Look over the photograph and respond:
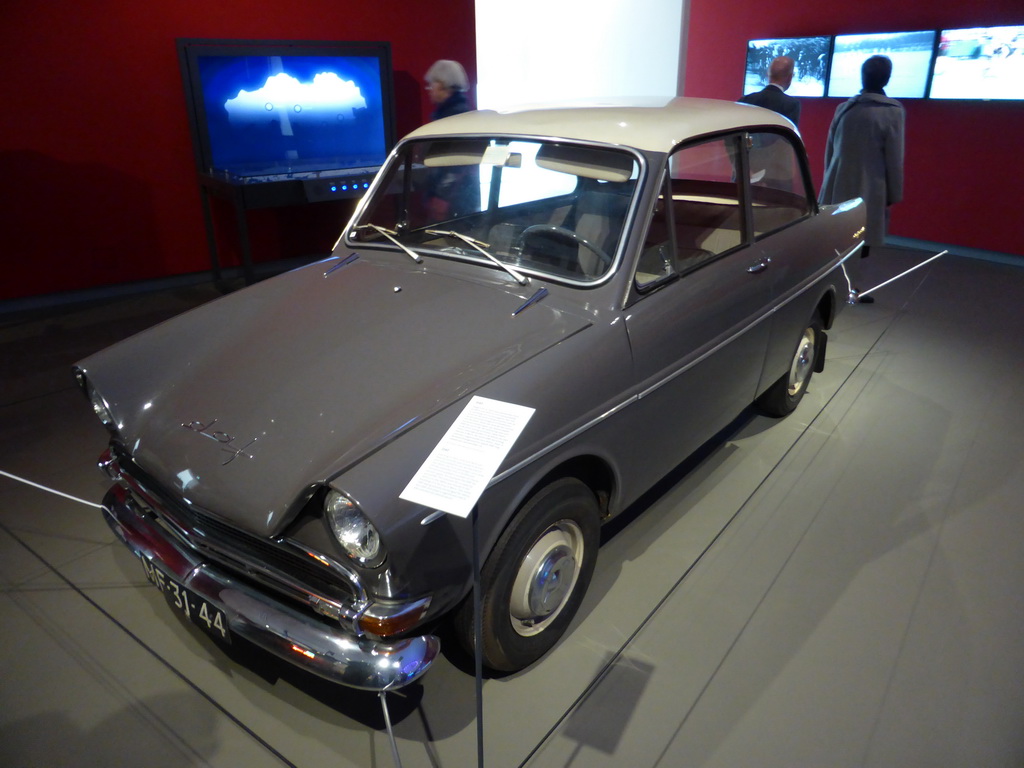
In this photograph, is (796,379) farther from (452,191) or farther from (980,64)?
(980,64)

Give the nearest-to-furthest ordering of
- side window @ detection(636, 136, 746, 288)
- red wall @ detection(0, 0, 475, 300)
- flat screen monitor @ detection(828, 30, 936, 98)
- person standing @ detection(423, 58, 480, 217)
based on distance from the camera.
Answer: side window @ detection(636, 136, 746, 288), person standing @ detection(423, 58, 480, 217), red wall @ detection(0, 0, 475, 300), flat screen monitor @ detection(828, 30, 936, 98)

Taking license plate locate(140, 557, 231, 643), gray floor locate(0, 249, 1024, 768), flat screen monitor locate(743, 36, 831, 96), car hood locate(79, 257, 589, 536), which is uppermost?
flat screen monitor locate(743, 36, 831, 96)

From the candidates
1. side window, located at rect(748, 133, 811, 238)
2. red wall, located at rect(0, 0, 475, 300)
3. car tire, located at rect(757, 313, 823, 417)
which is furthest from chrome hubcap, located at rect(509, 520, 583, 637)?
red wall, located at rect(0, 0, 475, 300)

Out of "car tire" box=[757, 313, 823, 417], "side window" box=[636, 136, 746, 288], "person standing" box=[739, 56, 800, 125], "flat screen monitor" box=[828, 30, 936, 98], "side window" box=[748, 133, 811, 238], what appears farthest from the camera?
"flat screen monitor" box=[828, 30, 936, 98]

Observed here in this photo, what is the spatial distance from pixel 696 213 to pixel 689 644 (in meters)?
A: 2.15

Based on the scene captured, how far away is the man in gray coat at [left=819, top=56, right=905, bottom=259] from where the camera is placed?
529 cm

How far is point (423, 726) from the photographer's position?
84.7 inches

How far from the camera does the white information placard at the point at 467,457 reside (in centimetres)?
158

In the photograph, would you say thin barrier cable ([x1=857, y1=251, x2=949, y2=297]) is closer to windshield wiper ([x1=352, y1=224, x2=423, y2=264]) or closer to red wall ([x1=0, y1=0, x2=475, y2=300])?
windshield wiper ([x1=352, y1=224, x2=423, y2=264])

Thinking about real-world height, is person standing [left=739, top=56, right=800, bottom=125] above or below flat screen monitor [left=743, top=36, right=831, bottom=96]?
below

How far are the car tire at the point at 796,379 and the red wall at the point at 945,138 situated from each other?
4.49 meters

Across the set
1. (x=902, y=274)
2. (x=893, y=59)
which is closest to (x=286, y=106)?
(x=902, y=274)

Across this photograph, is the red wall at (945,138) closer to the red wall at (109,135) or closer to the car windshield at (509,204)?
the red wall at (109,135)

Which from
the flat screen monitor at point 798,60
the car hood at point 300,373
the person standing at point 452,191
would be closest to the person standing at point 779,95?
the flat screen monitor at point 798,60
